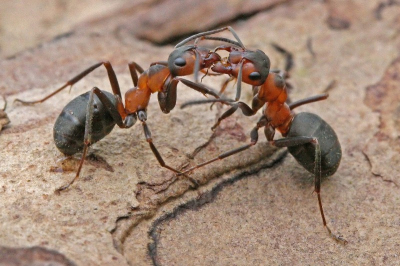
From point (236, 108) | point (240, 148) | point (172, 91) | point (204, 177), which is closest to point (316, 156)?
point (240, 148)

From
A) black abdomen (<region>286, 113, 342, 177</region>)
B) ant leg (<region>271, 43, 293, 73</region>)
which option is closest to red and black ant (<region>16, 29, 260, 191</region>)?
black abdomen (<region>286, 113, 342, 177</region>)

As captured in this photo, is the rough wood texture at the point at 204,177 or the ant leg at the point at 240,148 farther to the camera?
the ant leg at the point at 240,148

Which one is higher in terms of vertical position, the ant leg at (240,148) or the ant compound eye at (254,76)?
the ant compound eye at (254,76)

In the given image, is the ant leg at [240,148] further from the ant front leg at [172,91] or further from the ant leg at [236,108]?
the ant front leg at [172,91]

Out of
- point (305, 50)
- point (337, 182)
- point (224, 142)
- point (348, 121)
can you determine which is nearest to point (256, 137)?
point (224, 142)

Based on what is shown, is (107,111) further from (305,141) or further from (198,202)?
(305,141)

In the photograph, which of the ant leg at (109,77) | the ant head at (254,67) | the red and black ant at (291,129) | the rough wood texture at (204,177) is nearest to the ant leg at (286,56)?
the rough wood texture at (204,177)

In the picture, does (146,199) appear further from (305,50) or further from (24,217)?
(305,50)
